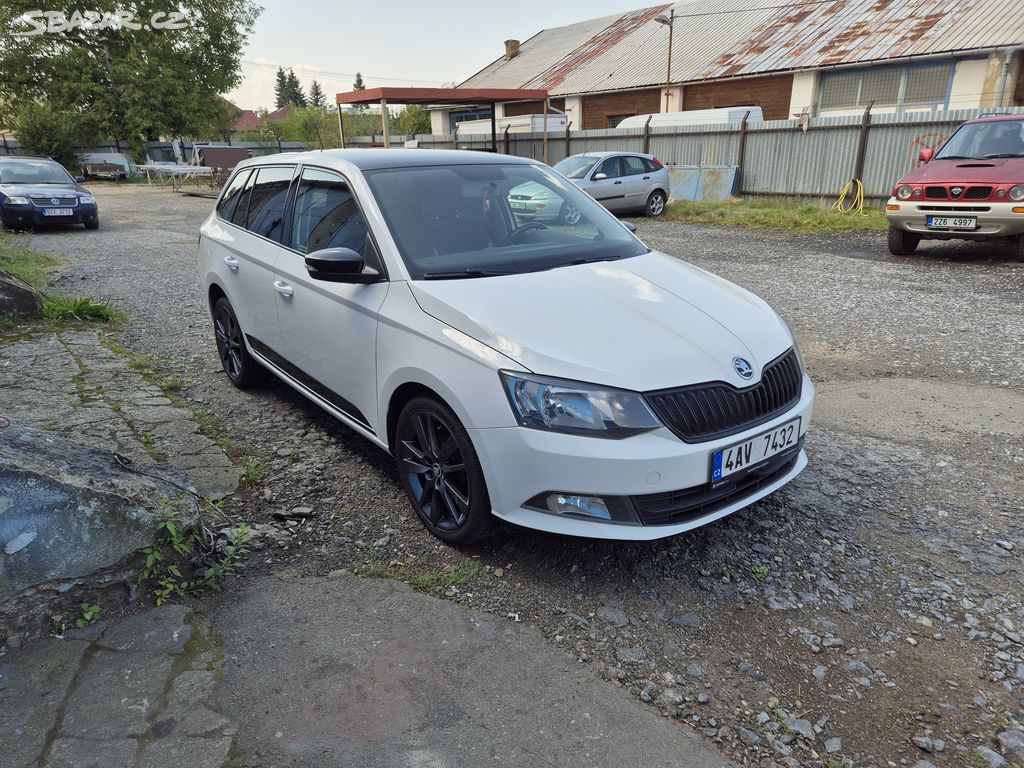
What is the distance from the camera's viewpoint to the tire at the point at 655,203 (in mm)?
16812

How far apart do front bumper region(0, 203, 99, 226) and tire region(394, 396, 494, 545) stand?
14.6 metres

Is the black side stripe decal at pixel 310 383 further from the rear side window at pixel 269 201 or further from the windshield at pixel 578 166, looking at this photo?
the windshield at pixel 578 166

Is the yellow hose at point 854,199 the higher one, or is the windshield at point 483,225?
the windshield at point 483,225

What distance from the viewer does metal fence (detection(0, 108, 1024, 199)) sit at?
14914 millimetres

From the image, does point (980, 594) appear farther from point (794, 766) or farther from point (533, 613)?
point (533, 613)

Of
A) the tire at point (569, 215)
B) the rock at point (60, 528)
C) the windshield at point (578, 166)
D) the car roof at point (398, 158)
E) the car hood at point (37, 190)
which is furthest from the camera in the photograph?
the windshield at point (578, 166)

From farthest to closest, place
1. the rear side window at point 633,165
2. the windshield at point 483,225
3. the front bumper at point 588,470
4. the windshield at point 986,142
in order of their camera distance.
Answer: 1. the rear side window at point 633,165
2. the windshield at point 986,142
3. the windshield at point 483,225
4. the front bumper at point 588,470

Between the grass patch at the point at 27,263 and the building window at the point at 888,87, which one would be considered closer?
the grass patch at the point at 27,263

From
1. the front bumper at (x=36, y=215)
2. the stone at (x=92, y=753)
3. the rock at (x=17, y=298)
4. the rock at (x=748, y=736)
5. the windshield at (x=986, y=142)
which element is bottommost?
the rock at (x=748, y=736)

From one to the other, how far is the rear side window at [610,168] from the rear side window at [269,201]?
1202 cm

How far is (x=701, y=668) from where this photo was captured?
245 centimetres

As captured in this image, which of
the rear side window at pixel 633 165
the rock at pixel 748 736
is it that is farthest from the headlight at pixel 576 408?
the rear side window at pixel 633 165

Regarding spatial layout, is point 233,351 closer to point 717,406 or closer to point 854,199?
point 717,406

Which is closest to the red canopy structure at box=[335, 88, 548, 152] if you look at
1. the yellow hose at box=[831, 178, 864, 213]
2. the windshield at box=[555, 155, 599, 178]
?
the windshield at box=[555, 155, 599, 178]
